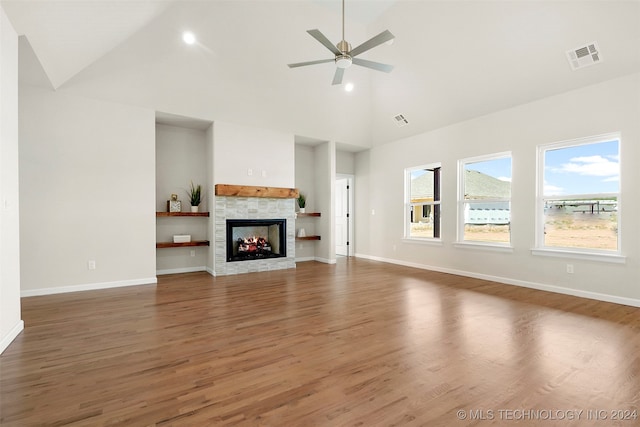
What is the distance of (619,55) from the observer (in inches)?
142

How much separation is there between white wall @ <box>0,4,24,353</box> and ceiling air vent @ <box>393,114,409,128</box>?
5.80 m

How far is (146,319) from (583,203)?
19.2ft

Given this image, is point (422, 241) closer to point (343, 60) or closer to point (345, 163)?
point (345, 163)

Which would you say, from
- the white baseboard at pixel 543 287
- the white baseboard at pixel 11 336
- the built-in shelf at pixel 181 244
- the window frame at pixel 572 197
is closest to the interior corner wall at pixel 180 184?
the built-in shelf at pixel 181 244

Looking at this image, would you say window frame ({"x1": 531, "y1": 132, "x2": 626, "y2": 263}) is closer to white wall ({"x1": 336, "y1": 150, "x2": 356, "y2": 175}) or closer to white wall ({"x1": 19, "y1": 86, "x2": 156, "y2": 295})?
white wall ({"x1": 336, "y1": 150, "x2": 356, "y2": 175})

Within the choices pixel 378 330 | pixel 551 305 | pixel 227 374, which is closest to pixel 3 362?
pixel 227 374

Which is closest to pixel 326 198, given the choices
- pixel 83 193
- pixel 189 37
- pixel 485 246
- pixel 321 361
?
pixel 485 246

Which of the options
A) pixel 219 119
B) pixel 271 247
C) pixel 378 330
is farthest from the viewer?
pixel 271 247

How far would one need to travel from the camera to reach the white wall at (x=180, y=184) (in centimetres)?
569

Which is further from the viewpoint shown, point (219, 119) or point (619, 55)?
point (219, 119)

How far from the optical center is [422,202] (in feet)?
21.5

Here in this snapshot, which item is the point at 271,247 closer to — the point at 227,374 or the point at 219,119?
the point at 219,119

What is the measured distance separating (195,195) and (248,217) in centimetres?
109

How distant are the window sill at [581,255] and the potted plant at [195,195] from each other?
5850 millimetres
